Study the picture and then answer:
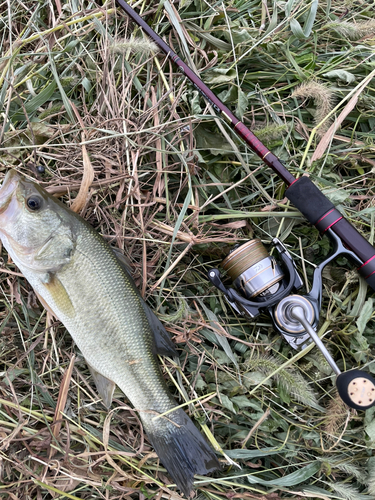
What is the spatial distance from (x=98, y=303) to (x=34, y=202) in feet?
2.48

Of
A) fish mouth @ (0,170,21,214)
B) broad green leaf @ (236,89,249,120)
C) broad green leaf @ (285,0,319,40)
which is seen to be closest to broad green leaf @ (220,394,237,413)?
fish mouth @ (0,170,21,214)

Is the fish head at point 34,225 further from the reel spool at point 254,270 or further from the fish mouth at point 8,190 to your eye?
the reel spool at point 254,270

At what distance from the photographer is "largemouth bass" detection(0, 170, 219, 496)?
2.21 m

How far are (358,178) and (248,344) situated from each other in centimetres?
158

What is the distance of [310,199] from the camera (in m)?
2.39

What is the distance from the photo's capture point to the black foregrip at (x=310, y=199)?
7.82 feet

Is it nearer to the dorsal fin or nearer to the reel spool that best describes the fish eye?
the dorsal fin

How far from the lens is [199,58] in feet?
9.36

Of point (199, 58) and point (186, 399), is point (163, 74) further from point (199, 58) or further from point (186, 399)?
point (186, 399)

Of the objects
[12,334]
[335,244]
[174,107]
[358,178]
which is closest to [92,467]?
[12,334]

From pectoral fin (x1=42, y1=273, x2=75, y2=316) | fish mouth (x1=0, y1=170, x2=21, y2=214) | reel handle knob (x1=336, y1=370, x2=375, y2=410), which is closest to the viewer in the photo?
→ reel handle knob (x1=336, y1=370, x2=375, y2=410)

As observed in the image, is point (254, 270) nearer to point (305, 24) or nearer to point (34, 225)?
point (34, 225)

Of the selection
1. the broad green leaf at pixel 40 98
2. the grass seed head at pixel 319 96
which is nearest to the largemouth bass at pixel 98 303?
the broad green leaf at pixel 40 98

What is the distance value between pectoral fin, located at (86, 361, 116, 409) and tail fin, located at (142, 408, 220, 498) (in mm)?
314
